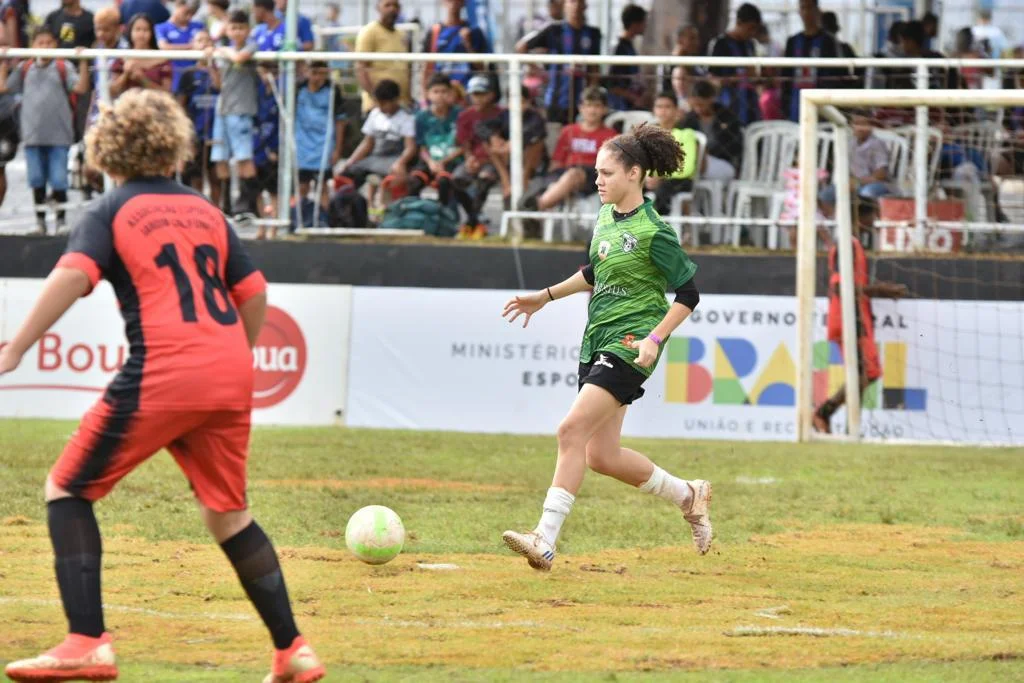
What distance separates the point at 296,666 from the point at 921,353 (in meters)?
11.4

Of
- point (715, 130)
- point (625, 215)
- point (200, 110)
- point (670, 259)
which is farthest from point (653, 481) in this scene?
point (200, 110)

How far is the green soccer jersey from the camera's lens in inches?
301

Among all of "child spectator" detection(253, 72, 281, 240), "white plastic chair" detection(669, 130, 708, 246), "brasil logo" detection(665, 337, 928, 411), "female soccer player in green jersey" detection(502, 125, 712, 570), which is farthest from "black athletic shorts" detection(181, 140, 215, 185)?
"female soccer player in green jersey" detection(502, 125, 712, 570)

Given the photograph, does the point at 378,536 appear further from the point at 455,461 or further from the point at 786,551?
the point at 455,461

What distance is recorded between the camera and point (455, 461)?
42.8ft

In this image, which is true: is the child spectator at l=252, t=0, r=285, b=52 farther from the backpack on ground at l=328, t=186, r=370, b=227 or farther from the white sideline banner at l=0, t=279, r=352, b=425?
the white sideline banner at l=0, t=279, r=352, b=425

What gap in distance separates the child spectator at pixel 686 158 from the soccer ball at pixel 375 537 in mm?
7943

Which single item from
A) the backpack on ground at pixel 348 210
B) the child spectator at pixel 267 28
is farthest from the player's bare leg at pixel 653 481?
the child spectator at pixel 267 28

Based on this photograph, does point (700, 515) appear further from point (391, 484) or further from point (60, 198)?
point (60, 198)

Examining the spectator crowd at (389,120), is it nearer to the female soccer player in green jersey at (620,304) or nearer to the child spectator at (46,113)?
the child spectator at (46,113)

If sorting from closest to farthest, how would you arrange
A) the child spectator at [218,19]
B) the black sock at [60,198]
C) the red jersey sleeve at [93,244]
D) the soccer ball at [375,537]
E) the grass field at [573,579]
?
the red jersey sleeve at [93,244] → the grass field at [573,579] → the soccer ball at [375,537] → the black sock at [60,198] → the child spectator at [218,19]

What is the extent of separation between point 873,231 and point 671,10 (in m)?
4.21

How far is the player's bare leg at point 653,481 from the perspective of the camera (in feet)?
26.3

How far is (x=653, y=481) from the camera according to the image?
27.0 ft
